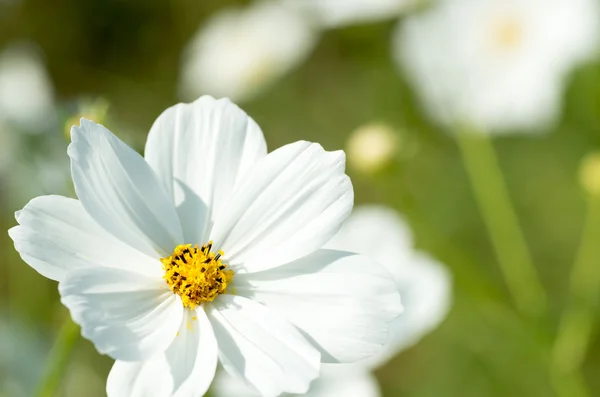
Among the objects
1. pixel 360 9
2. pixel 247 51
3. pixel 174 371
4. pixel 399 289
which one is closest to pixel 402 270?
pixel 399 289

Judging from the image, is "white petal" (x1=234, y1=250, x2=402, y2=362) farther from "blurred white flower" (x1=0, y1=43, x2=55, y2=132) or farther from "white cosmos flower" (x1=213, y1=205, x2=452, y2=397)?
"blurred white flower" (x1=0, y1=43, x2=55, y2=132)

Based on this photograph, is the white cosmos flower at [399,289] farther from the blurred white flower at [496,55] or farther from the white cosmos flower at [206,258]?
the blurred white flower at [496,55]

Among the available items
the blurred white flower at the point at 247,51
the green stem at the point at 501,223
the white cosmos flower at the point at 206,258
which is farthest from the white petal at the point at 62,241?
the blurred white flower at the point at 247,51

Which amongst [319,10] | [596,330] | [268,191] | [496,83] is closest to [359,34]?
[319,10]

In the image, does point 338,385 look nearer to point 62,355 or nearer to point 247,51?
point 62,355

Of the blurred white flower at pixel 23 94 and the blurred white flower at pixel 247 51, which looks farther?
the blurred white flower at pixel 247 51

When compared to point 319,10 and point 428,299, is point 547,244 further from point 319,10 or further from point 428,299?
point 428,299
